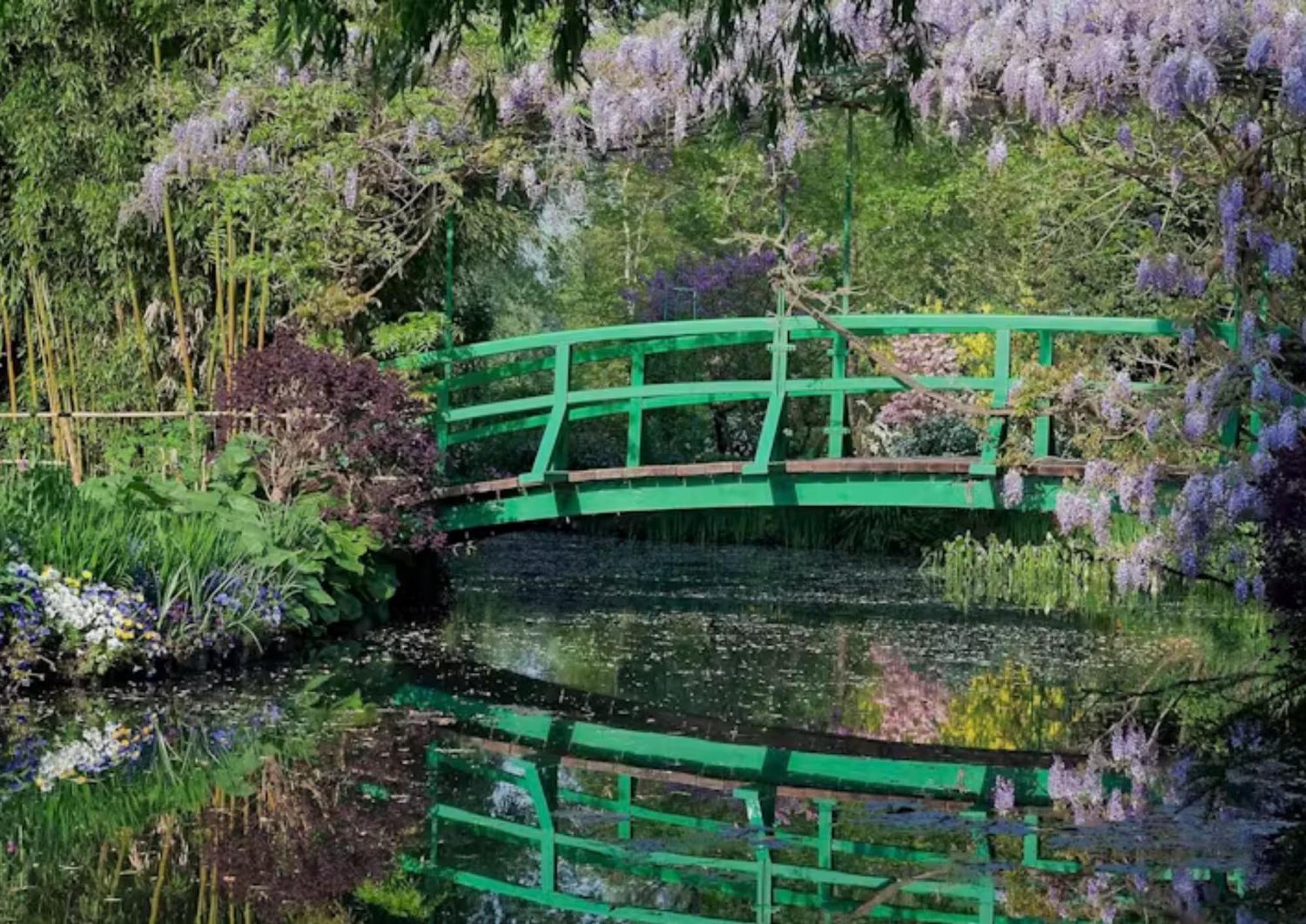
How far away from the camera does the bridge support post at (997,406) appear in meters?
9.07

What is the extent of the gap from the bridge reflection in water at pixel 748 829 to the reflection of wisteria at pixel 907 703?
0.17m

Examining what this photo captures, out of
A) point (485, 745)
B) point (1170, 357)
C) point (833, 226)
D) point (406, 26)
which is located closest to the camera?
point (406, 26)

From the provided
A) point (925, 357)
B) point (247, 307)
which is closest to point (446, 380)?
point (247, 307)

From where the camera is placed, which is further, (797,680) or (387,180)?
(387,180)

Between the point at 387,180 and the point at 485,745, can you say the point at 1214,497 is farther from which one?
the point at 387,180

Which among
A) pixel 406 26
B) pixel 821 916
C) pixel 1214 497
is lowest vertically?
pixel 821 916

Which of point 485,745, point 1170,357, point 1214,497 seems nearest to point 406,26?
point 485,745

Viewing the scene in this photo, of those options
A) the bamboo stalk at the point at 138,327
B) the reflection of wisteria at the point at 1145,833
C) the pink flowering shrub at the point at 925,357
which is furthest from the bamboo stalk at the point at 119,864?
the pink flowering shrub at the point at 925,357

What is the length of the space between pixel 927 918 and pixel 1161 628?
16.7ft

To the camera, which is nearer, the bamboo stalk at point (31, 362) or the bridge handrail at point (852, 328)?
the bridge handrail at point (852, 328)

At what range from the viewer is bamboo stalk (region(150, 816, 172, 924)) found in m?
4.50

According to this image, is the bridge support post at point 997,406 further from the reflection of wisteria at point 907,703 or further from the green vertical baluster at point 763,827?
the green vertical baluster at point 763,827

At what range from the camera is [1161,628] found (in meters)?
9.41

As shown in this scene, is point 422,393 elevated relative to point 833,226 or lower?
lower
